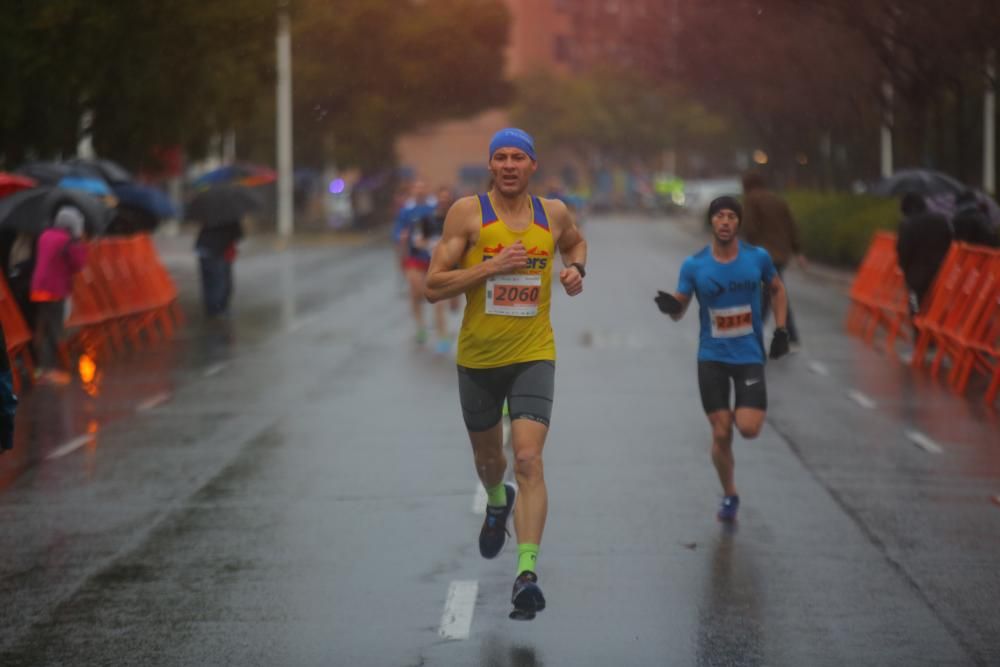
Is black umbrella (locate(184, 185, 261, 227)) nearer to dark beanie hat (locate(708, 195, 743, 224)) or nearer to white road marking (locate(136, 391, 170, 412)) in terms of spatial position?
white road marking (locate(136, 391, 170, 412))

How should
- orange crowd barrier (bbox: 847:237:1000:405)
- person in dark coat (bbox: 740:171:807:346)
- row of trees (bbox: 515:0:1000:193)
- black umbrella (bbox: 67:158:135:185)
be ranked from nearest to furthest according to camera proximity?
orange crowd barrier (bbox: 847:237:1000:405)
person in dark coat (bbox: 740:171:807:346)
black umbrella (bbox: 67:158:135:185)
row of trees (bbox: 515:0:1000:193)

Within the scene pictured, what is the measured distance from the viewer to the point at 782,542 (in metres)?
9.71

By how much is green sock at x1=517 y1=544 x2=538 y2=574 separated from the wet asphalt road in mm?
266

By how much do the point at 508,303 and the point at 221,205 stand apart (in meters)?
19.5

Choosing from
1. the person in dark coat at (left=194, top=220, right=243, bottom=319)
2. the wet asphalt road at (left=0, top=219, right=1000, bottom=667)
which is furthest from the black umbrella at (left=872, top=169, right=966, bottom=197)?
the person in dark coat at (left=194, top=220, right=243, bottom=319)

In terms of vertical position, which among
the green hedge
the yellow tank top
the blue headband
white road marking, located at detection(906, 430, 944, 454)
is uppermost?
the blue headband

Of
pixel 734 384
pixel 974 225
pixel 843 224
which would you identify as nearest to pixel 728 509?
pixel 734 384

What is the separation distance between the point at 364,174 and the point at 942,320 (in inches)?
2422

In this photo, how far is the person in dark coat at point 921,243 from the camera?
2022 centimetres

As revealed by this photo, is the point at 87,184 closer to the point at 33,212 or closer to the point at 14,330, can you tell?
the point at 33,212

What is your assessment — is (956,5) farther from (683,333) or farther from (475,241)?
(475,241)

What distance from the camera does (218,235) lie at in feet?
88.6

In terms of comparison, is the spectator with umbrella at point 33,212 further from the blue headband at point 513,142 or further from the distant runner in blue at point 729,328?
the blue headband at point 513,142

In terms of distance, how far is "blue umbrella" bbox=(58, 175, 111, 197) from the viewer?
75.8 feet
